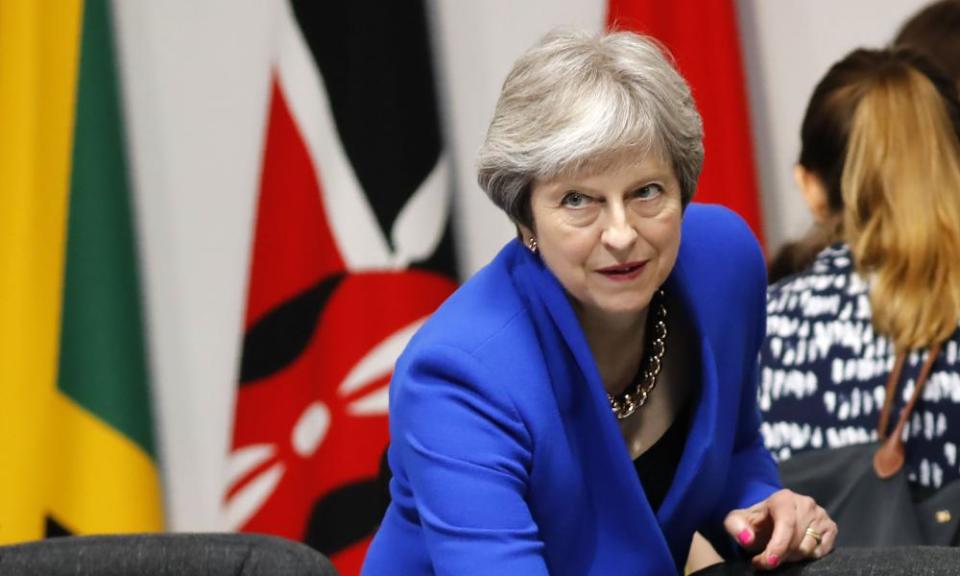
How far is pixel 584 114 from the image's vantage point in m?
1.74

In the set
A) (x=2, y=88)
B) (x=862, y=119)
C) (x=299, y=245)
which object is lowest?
(x=299, y=245)

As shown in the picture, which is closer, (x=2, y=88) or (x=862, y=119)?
(x=862, y=119)

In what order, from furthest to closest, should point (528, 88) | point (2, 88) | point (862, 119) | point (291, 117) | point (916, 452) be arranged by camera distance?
point (291, 117) → point (2, 88) → point (862, 119) → point (916, 452) → point (528, 88)

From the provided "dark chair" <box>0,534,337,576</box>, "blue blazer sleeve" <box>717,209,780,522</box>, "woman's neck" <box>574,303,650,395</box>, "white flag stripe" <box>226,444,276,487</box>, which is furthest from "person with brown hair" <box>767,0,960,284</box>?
"dark chair" <box>0,534,337,576</box>

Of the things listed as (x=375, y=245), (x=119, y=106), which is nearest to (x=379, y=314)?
(x=375, y=245)

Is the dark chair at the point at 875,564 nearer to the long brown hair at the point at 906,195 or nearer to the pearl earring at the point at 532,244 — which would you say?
the pearl earring at the point at 532,244

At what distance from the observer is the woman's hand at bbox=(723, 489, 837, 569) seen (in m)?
1.72

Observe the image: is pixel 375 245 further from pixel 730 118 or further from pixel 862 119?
pixel 862 119

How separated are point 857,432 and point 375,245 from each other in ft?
4.64

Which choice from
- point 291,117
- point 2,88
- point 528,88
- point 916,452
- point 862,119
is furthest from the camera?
point 291,117

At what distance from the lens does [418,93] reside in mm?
3578

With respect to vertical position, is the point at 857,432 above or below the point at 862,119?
below

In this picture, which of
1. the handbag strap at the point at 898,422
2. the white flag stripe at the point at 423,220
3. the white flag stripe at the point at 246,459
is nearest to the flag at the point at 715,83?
the white flag stripe at the point at 423,220

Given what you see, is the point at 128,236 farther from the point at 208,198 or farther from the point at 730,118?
the point at 730,118
